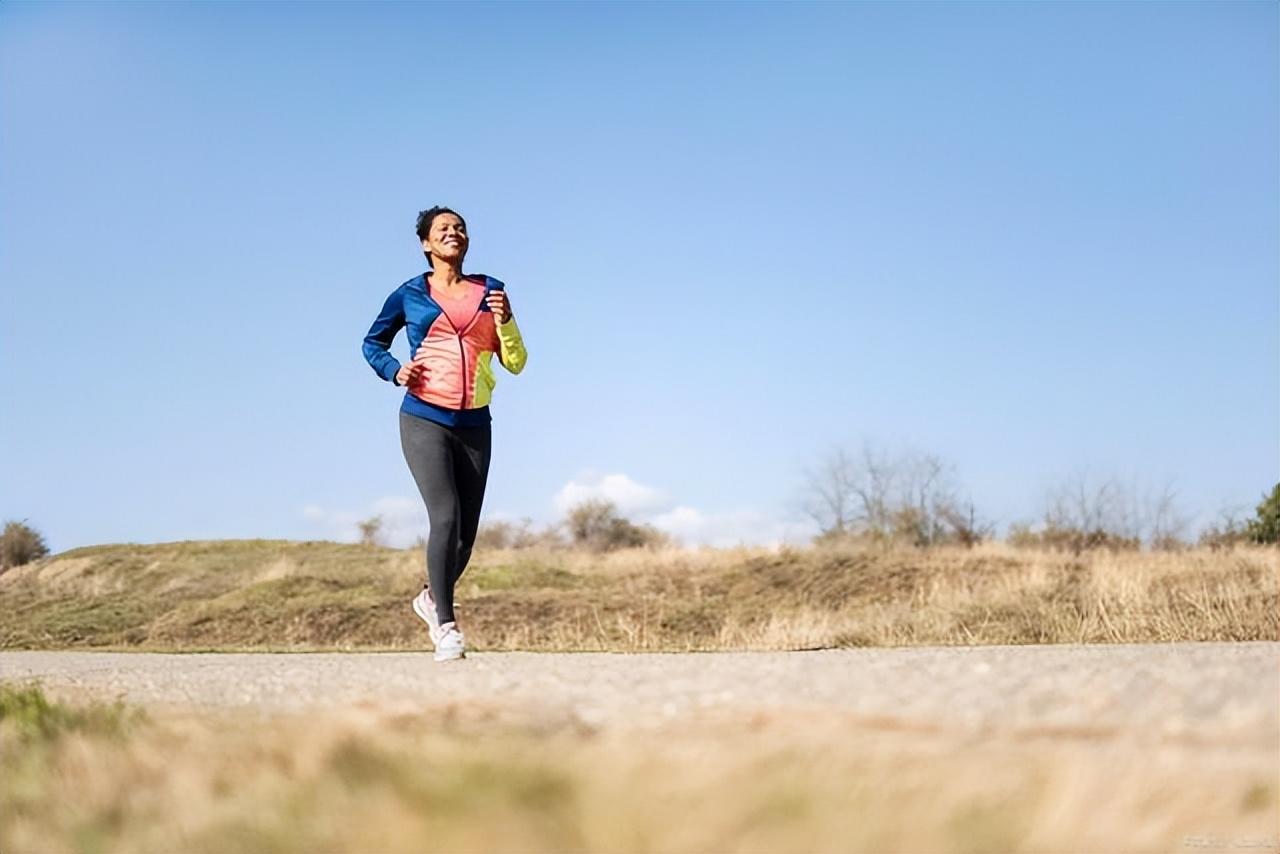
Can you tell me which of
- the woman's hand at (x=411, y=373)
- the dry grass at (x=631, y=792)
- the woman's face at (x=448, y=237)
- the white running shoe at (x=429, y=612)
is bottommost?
the dry grass at (x=631, y=792)

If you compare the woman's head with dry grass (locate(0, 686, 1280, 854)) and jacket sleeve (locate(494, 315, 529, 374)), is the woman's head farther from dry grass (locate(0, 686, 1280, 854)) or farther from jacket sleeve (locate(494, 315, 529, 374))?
dry grass (locate(0, 686, 1280, 854))

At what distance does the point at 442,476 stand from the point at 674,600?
13.8 meters

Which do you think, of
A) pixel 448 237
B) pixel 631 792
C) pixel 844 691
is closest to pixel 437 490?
pixel 448 237

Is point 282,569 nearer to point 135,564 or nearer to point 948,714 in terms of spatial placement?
point 135,564

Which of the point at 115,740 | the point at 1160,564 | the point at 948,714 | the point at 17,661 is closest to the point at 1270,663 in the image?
the point at 948,714

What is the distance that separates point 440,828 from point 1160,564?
59.0 ft

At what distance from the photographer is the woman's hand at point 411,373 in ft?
20.4

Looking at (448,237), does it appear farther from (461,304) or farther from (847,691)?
(847,691)

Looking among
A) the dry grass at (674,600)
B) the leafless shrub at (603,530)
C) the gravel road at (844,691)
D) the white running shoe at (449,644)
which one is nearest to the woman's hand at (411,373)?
the white running shoe at (449,644)

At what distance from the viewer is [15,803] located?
316 cm

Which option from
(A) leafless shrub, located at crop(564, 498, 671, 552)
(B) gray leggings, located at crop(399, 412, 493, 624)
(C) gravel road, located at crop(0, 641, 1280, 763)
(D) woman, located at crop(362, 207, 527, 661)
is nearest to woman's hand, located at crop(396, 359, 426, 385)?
(D) woman, located at crop(362, 207, 527, 661)

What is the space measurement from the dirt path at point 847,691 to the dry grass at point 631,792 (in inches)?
5.6

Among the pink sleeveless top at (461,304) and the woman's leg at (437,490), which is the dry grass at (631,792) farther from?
the pink sleeveless top at (461,304)

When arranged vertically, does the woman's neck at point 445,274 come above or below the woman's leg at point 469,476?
above
